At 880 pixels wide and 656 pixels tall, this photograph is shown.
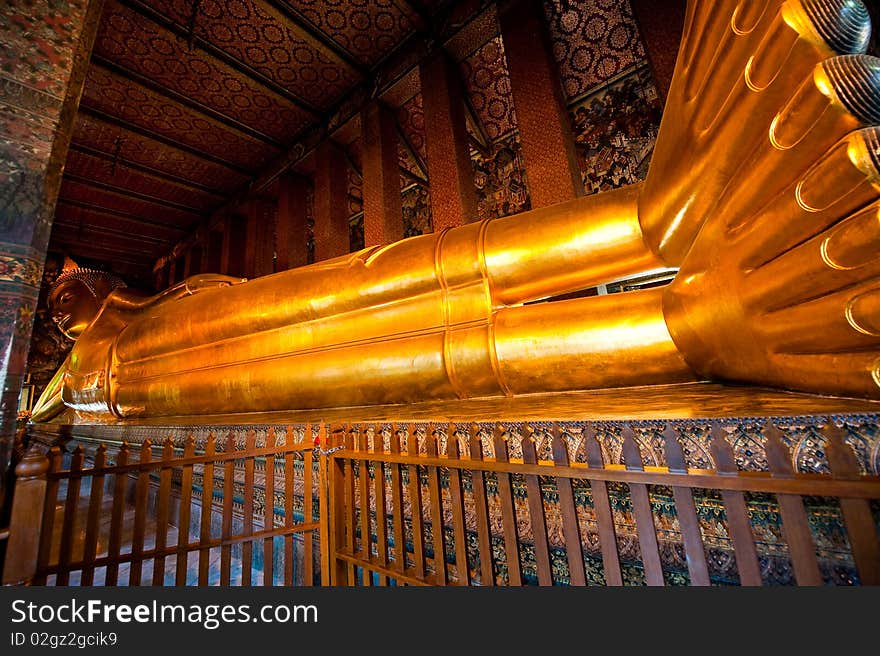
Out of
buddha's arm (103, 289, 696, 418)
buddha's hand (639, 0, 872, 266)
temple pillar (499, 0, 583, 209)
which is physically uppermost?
temple pillar (499, 0, 583, 209)

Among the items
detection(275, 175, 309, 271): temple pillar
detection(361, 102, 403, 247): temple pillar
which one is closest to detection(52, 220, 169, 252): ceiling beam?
detection(275, 175, 309, 271): temple pillar

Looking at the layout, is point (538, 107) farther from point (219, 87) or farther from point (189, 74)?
point (189, 74)

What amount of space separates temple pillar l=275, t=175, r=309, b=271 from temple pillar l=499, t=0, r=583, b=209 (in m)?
2.73

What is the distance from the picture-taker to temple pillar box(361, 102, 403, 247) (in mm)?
3256

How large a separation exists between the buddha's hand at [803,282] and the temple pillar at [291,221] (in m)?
4.02

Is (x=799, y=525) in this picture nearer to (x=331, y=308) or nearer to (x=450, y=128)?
(x=331, y=308)

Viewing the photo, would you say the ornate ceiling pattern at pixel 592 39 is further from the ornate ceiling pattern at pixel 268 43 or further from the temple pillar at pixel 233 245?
the temple pillar at pixel 233 245

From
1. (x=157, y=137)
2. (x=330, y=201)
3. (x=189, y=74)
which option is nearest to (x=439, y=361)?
(x=330, y=201)

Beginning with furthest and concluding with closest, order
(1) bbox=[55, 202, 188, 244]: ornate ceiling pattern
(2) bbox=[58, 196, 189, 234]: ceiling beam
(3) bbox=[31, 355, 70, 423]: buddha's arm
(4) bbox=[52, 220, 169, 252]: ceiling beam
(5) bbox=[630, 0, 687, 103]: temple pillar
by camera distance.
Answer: (4) bbox=[52, 220, 169, 252]: ceiling beam < (1) bbox=[55, 202, 188, 244]: ornate ceiling pattern < (2) bbox=[58, 196, 189, 234]: ceiling beam < (3) bbox=[31, 355, 70, 423]: buddha's arm < (5) bbox=[630, 0, 687, 103]: temple pillar

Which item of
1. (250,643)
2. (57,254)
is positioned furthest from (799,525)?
(57,254)

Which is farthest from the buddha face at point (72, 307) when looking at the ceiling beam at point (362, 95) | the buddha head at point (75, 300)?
the ceiling beam at point (362, 95)

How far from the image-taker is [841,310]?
621mm

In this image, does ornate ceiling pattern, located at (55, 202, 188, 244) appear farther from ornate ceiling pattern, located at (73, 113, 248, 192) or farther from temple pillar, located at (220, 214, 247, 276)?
ornate ceiling pattern, located at (73, 113, 248, 192)

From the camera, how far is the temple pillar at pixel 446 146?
9.27ft
